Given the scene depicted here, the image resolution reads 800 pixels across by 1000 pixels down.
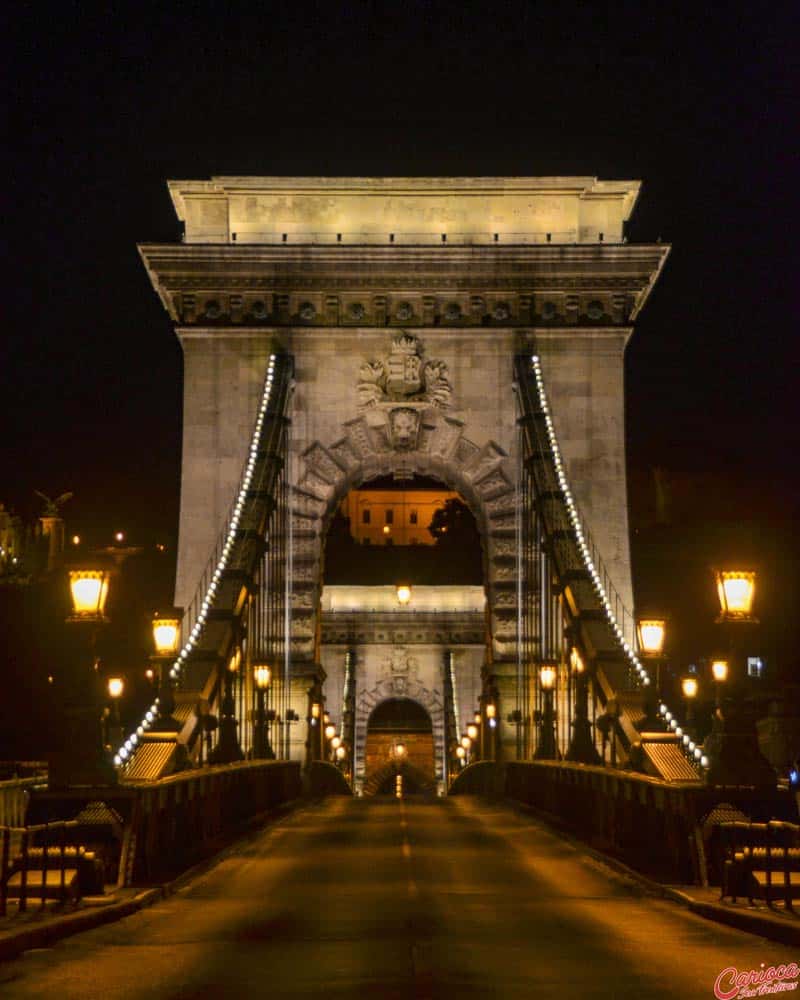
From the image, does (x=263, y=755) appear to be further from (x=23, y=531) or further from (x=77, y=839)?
(x=23, y=531)

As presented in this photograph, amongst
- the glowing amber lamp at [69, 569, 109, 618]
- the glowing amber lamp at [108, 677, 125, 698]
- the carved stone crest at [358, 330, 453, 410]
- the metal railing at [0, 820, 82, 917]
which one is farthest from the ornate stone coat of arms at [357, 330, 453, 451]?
the metal railing at [0, 820, 82, 917]

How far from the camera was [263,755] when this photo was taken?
134 ft

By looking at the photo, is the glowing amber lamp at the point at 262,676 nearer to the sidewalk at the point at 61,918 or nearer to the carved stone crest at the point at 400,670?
the sidewalk at the point at 61,918

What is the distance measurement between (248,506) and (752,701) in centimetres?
2591

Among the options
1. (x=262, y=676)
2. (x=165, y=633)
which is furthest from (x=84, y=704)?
(x=262, y=676)

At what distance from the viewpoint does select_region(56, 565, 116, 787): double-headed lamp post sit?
64.5 ft

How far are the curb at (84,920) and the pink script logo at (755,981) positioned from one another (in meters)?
5.21

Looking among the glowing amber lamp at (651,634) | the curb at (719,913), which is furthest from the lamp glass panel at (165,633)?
the curb at (719,913)

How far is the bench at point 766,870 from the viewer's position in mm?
17391

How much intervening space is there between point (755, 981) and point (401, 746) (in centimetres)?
9301

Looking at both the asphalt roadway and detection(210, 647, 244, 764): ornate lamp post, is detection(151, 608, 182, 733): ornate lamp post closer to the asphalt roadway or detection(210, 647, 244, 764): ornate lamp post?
detection(210, 647, 244, 764): ornate lamp post

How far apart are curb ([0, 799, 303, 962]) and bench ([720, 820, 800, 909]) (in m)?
5.58

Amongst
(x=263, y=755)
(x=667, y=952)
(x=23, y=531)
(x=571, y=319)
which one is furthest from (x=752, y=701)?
(x=23, y=531)

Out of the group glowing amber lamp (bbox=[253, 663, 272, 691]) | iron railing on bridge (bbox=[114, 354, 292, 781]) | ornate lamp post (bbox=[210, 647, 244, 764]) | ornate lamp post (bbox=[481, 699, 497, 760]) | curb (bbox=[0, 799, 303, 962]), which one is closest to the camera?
curb (bbox=[0, 799, 303, 962])
